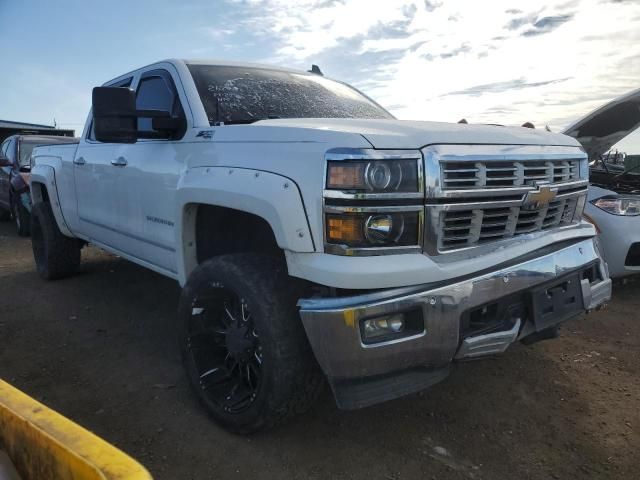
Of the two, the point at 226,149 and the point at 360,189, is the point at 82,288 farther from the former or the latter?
the point at 360,189

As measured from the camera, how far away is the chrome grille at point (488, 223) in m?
2.30

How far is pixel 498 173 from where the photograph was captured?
8.02ft

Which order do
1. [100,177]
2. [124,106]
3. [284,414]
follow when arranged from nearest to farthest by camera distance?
1. [284,414]
2. [124,106]
3. [100,177]

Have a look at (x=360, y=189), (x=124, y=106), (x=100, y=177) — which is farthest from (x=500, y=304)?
(x=100, y=177)

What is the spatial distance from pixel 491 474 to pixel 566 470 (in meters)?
0.35

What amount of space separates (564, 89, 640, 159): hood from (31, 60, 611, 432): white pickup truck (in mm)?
2824

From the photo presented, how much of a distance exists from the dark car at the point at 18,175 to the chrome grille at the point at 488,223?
796 centimetres

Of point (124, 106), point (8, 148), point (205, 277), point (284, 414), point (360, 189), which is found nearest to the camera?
point (360, 189)

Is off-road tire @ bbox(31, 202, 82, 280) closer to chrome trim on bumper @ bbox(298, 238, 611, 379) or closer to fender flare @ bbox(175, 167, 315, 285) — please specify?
→ fender flare @ bbox(175, 167, 315, 285)

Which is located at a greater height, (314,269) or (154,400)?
(314,269)

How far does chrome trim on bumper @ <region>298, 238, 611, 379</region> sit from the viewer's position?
2123mm

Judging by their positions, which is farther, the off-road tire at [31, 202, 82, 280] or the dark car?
the dark car

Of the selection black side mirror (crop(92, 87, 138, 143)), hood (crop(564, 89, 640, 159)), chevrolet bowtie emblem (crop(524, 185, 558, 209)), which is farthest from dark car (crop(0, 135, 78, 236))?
chevrolet bowtie emblem (crop(524, 185, 558, 209))

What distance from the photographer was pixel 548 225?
2.85m
